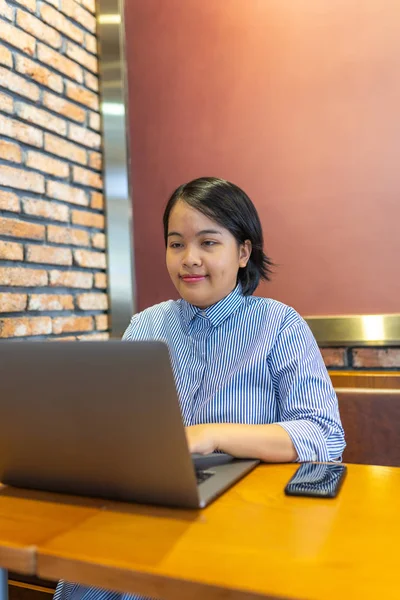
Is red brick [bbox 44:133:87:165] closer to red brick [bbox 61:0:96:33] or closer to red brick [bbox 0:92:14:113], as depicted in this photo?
red brick [bbox 0:92:14:113]

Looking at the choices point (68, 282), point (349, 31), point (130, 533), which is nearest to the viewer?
point (130, 533)

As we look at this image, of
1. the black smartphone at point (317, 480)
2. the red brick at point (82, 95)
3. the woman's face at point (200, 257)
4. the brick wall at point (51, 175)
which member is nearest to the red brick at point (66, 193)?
the brick wall at point (51, 175)

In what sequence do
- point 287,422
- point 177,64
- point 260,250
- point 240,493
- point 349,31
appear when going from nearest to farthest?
point 240,493
point 287,422
point 260,250
point 349,31
point 177,64

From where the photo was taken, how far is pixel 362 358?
6.23ft

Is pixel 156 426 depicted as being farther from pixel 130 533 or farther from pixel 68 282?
pixel 68 282

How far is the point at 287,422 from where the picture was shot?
112cm

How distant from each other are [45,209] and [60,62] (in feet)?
1.82

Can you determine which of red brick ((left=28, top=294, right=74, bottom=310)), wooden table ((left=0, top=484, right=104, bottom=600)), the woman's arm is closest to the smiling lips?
the woman's arm

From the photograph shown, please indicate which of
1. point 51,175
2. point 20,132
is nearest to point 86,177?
point 51,175

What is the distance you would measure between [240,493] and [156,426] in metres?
0.22

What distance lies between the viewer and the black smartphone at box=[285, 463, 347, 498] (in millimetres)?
848

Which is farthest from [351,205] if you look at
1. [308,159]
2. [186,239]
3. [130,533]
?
[130,533]

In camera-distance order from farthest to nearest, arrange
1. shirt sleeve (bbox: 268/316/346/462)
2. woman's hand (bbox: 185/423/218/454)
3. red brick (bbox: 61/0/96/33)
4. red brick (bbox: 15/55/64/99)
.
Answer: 1. red brick (bbox: 61/0/96/33)
2. red brick (bbox: 15/55/64/99)
3. shirt sleeve (bbox: 268/316/346/462)
4. woman's hand (bbox: 185/423/218/454)

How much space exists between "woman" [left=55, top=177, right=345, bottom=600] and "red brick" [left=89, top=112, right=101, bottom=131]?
94cm
